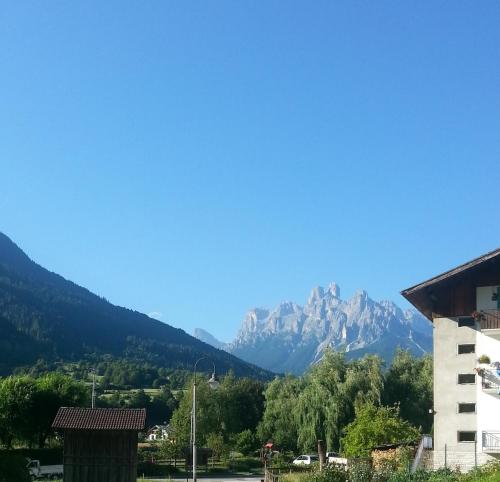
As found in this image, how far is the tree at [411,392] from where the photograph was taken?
6944 centimetres

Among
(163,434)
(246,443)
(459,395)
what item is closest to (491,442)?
(459,395)

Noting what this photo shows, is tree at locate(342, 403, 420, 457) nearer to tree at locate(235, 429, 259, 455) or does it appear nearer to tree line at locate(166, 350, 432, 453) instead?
tree line at locate(166, 350, 432, 453)

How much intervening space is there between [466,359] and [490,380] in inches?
85.2

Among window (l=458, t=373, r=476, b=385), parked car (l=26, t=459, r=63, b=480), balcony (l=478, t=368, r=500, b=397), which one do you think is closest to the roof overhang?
window (l=458, t=373, r=476, b=385)

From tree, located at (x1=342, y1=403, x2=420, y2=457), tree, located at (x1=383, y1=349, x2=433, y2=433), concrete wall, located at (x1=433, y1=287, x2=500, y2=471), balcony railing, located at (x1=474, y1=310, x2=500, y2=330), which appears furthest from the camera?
tree, located at (x1=383, y1=349, x2=433, y2=433)

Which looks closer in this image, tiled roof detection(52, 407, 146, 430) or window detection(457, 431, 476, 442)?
tiled roof detection(52, 407, 146, 430)

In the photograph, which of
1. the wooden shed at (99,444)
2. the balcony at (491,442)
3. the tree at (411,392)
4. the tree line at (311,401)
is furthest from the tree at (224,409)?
the wooden shed at (99,444)

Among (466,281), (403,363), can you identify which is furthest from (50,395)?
(466,281)

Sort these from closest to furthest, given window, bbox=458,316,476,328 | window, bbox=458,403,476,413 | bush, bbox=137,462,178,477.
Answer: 1. window, bbox=458,403,476,413
2. window, bbox=458,316,476,328
3. bush, bbox=137,462,178,477

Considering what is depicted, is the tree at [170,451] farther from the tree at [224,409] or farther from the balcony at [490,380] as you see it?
the balcony at [490,380]

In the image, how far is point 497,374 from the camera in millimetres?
37531

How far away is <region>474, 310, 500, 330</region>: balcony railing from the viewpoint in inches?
1484

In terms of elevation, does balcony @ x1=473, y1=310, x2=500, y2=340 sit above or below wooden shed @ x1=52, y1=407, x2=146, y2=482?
above

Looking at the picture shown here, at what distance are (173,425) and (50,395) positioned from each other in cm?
1824
